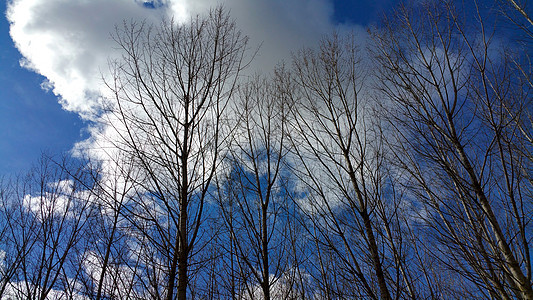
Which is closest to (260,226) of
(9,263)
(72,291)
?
(72,291)

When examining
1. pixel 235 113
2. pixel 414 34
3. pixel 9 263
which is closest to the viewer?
pixel 414 34

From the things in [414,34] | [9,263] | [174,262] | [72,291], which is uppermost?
[414,34]

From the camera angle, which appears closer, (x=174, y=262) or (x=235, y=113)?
(x=174, y=262)

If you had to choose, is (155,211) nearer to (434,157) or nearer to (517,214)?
(434,157)

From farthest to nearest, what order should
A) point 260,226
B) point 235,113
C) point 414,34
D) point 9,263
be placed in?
1. point 9,263
2. point 235,113
3. point 414,34
4. point 260,226

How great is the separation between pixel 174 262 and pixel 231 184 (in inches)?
72.6

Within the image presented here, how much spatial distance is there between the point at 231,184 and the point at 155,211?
1.15 metres

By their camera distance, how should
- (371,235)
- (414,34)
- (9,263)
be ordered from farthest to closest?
1. (9,263)
2. (414,34)
3. (371,235)

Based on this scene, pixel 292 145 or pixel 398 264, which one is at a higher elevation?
pixel 292 145

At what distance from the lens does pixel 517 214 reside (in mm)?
2811

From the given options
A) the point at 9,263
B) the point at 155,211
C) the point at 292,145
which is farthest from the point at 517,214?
the point at 9,263

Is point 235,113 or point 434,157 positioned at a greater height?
point 235,113

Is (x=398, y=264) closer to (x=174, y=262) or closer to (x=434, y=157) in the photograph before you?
(x=434, y=157)

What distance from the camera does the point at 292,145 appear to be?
14.6 ft
